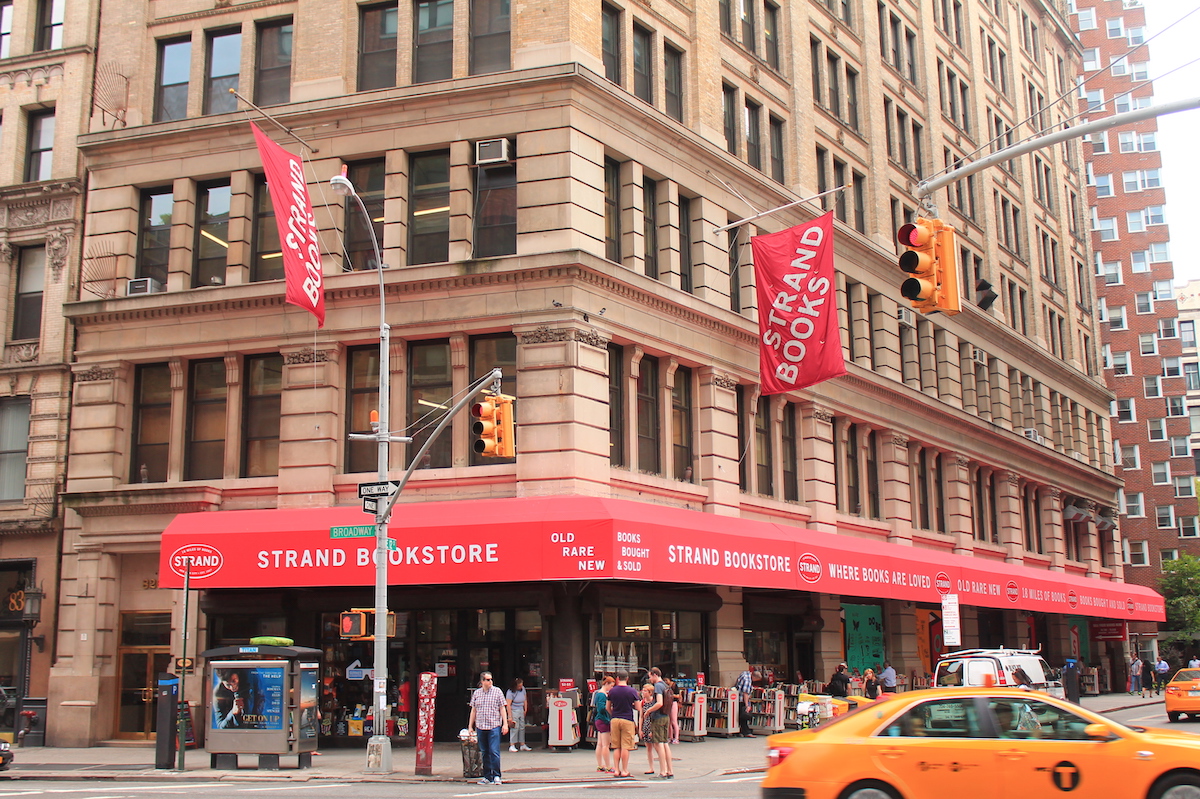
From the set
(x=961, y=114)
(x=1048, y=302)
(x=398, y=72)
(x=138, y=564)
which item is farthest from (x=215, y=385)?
(x=1048, y=302)

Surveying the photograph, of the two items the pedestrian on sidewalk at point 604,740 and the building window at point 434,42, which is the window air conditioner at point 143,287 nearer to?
the building window at point 434,42

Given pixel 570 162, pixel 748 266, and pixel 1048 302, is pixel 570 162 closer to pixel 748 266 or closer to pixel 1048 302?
pixel 748 266

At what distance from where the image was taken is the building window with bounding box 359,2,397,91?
29.3 metres

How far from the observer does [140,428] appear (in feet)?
97.9

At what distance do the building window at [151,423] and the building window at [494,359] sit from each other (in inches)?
328

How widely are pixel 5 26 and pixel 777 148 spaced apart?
23.0 metres

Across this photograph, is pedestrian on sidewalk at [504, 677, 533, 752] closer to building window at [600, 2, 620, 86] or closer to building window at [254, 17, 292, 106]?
building window at [600, 2, 620, 86]

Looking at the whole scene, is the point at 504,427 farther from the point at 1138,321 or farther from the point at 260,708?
the point at 1138,321

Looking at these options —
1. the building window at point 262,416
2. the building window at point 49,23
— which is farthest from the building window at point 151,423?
the building window at point 49,23

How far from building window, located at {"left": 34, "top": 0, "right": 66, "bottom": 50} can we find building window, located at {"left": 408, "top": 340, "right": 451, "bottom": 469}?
15254mm

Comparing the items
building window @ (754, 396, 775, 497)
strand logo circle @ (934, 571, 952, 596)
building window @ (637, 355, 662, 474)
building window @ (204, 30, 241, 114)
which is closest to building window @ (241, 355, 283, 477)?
building window @ (204, 30, 241, 114)

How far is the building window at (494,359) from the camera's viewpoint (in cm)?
2675

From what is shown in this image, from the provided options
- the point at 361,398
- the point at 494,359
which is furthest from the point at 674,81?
the point at 361,398

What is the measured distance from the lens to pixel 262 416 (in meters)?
28.7
